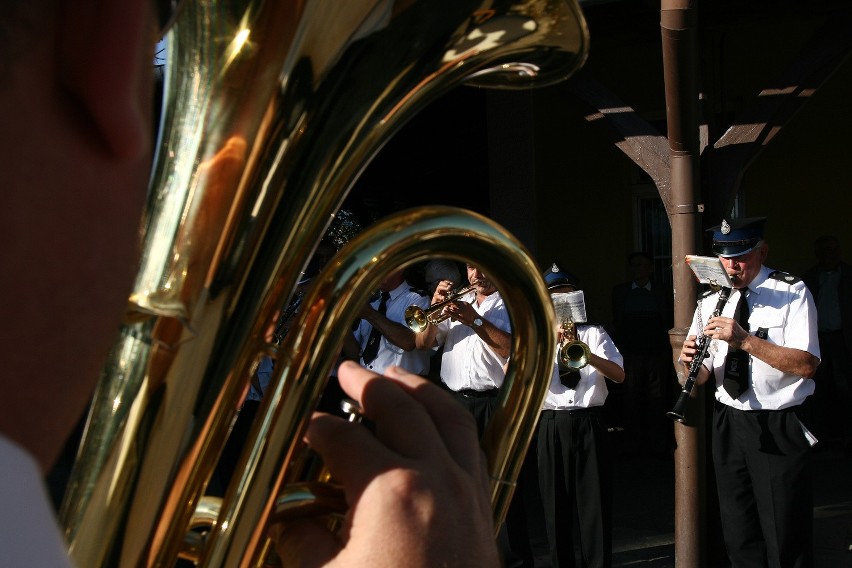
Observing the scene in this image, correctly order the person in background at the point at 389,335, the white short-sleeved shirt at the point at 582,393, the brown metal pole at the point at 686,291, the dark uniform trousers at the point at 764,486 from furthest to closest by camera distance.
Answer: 1. the person in background at the point at 389,335
2. the white short-sleeved shirt at the point at 582,393
3. the brown metal pole at the point at 686,291
4. the dark uniform trousers at the point at 764,486

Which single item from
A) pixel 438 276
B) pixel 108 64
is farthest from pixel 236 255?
pixel 438 276

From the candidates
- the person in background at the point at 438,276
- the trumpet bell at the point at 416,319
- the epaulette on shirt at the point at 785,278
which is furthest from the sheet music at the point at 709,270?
the person in background at the point at 438,276

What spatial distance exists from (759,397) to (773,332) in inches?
12.3

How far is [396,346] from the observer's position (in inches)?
220

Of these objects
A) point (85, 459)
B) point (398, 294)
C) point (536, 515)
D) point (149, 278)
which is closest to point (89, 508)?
point (85, 459)

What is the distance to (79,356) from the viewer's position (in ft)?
1.51

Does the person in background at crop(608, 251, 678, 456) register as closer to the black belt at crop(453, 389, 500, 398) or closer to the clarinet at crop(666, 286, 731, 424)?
the black belt at crop(453, 389, 500, 398)

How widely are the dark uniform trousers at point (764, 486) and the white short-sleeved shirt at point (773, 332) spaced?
67 mm

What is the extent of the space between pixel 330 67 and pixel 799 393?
3941 millimetres

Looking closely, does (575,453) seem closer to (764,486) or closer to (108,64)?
(764,486)

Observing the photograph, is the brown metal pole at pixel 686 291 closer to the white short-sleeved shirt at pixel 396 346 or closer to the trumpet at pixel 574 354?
the trumpet at pixel 574 354

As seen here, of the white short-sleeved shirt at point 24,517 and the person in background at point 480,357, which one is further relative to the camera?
the person in background at point 480,357

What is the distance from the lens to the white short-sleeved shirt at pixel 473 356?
201 inches

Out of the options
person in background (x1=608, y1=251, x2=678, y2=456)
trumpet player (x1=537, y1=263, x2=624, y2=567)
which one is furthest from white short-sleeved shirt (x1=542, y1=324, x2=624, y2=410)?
person in background (x1=608, y1=251, x2=678, y2=456)
